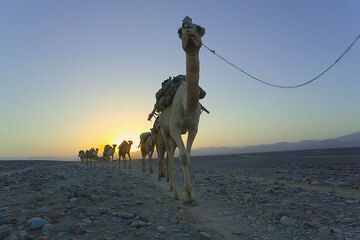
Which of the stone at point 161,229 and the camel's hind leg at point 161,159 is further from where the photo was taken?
the camel's hind leg at point 161,159

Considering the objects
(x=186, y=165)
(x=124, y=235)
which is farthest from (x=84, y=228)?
(x=186, y=165)

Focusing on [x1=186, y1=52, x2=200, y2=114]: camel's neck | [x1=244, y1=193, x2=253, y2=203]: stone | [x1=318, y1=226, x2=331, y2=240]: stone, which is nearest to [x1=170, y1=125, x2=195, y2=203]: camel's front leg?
[x1=186, y1=52, x2=200, y2=114]: camel's neck

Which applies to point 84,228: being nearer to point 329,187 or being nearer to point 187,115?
point 187,115

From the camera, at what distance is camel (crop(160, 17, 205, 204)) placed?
9742 millimetres

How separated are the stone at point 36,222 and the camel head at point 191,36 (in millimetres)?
4780

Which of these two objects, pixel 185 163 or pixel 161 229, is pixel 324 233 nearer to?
pixel 161 229

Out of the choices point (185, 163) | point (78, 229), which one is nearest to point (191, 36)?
point (185, 163)

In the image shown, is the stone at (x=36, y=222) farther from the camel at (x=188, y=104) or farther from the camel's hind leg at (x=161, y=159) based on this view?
the camel's hind leg at (x=161, y=159)

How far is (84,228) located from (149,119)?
872 cm

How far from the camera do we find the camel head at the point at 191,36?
31.5ft

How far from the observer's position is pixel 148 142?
28.4 meters

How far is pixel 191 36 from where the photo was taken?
9.59m

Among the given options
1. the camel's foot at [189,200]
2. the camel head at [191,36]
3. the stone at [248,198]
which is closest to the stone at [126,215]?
the camel's foot at [189,200]

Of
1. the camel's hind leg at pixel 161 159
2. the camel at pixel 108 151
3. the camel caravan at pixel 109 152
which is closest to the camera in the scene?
the camel's hind leg at pixel 161 159
